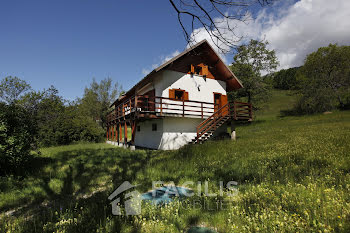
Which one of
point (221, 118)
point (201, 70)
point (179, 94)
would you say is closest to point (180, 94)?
point (179, 94)

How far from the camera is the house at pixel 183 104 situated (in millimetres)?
13914

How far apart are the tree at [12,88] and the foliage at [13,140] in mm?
27021

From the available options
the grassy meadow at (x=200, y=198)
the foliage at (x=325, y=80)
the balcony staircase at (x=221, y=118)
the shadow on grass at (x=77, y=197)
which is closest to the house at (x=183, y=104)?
the balcony staircase at (x=221, y=118)

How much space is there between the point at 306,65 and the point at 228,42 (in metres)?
45.6

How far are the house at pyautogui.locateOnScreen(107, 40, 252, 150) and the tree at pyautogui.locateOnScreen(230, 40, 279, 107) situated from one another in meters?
11.2

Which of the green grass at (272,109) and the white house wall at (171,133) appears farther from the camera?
the green grass at (272,109)

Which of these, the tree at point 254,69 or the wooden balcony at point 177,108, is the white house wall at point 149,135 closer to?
the wooden balcony at point 177,108

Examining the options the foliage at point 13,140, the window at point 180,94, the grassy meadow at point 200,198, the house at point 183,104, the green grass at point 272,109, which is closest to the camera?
the grassy meadow at point 200,198

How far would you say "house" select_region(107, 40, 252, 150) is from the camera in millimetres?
13914

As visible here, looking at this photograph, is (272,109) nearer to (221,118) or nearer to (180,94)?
(221,118)

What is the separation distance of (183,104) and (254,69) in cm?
2082

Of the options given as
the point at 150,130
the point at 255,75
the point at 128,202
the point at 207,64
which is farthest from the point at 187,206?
the point at 255,75

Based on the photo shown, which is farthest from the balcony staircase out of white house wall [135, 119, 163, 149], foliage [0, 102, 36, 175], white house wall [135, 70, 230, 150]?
foliage [0, 102, 36, 175]

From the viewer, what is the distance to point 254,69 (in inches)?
1134
